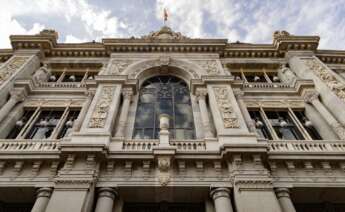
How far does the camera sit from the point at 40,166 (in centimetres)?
985

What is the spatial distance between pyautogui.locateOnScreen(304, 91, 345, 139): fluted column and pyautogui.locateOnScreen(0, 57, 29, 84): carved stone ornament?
62.2 ft

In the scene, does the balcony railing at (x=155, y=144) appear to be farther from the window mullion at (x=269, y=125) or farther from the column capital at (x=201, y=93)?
the window mullion at (x=269, y=125)

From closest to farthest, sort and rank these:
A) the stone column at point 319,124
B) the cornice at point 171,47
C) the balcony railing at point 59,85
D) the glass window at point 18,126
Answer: the stone column at point 319,124, the glass window at point 18,126, the balcony railing at point 59,85, the cornice at point 171,47

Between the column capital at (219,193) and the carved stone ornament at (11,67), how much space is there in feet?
47.4

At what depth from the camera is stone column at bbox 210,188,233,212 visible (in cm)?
862

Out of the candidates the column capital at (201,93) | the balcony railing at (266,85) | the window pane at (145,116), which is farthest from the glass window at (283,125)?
the window pane at (145,116)

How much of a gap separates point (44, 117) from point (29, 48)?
24.6 feet

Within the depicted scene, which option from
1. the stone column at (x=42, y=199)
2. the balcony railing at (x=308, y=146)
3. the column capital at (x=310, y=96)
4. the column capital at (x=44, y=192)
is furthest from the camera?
the column capital at (x=310, y=96)

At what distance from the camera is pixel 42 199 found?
8828 mm

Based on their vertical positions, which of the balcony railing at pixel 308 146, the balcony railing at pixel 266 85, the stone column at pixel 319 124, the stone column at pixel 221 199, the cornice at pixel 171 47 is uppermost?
the cornice at pixel 171 47

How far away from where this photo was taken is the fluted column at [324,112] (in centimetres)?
1240

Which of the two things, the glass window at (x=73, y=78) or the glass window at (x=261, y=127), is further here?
the glass window at (x=73, y=78)

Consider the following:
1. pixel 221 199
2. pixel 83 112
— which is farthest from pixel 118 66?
pixel 221 199

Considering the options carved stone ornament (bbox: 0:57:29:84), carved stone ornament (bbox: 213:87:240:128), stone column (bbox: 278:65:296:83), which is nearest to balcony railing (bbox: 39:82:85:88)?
carved stone ornament (bbox: 0:57:29:84)
